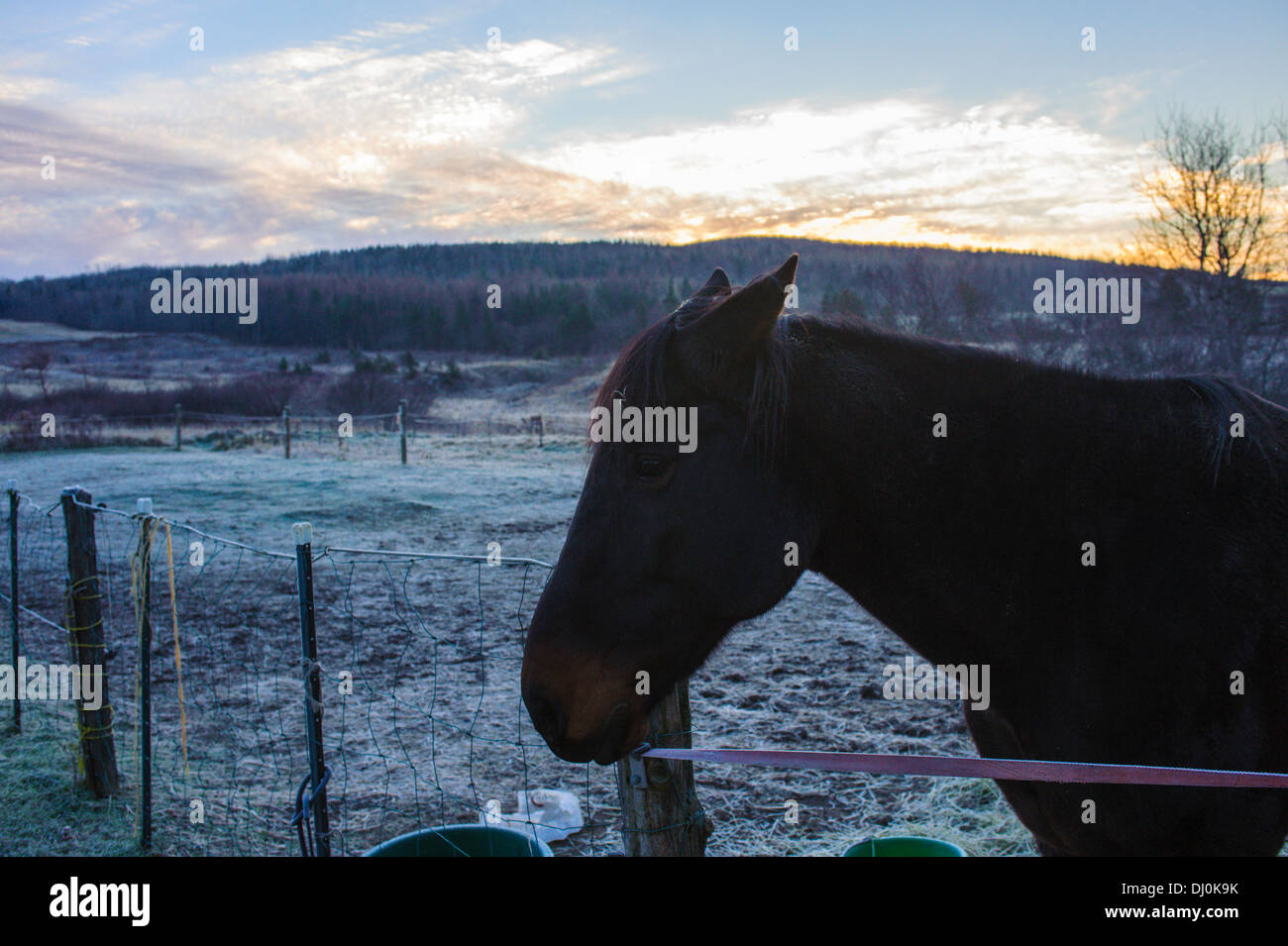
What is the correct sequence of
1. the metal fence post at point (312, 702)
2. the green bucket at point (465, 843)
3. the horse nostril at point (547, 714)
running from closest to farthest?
the horse nostril at point (547, 714) → the green bucket at point (465, 843) → the metal fence post at point (312, 702)

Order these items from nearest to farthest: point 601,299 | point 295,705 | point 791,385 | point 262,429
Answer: point 791,385, point 295,705, point 262,429, point 601,299

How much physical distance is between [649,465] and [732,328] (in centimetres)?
34

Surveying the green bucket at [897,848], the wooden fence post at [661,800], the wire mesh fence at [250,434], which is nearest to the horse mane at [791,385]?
the wooden fence post at [661,800]

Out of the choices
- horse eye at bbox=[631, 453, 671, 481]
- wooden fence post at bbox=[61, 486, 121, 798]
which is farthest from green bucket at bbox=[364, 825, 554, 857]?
wooden fence post at bbox=[61, 486, 121, 798]

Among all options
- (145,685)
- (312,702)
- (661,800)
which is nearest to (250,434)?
(145,685)

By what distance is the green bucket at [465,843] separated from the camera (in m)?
2.82

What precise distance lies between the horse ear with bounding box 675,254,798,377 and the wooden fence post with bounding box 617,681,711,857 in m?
0.96

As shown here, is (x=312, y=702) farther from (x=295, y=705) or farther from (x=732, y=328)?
(x=295, y=705)

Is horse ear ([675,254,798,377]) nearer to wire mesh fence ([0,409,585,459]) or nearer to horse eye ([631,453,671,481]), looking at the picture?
horse eye ([631,453,671,481])

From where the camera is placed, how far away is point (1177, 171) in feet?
70.3

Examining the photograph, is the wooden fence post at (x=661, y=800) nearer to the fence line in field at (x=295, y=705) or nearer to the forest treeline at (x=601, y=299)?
the fence line in field at (x=295, y=705)

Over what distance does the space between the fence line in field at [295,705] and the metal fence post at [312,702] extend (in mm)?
10

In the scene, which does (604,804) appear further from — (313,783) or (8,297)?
(8,297)

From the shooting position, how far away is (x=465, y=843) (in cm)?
299
